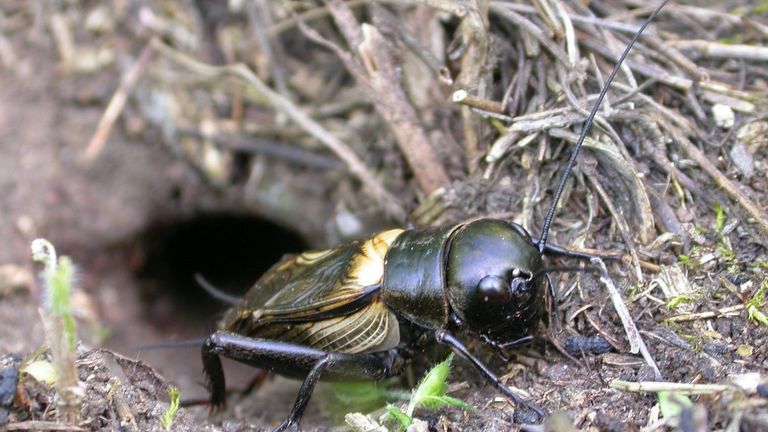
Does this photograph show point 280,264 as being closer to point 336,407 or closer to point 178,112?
point 336,407

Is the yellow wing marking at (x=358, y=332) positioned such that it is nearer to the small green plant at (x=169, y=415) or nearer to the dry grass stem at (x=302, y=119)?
the small green plant at (x=169, y=415)

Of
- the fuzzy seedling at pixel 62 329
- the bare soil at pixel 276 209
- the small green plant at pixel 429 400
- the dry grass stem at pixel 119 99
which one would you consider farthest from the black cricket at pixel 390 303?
the dry grass stem at pixel 119 99

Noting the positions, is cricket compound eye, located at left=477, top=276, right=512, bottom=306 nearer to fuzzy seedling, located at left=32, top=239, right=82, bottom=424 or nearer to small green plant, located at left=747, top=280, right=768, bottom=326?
small green plant, located at left=747, top=280, right=768, bottom=326

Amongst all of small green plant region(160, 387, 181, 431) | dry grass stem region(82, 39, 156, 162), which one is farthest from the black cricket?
dry grass stem region(82, 39, 156, 162)

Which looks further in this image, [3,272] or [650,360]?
[3,272]

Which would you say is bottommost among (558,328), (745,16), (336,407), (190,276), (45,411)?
(190,276)

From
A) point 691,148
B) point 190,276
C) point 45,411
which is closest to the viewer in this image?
point 45,411

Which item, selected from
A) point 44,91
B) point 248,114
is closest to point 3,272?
point 44,91
